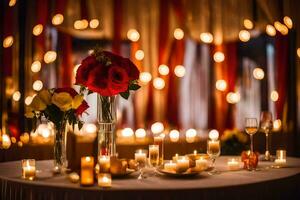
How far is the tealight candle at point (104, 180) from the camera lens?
154cm

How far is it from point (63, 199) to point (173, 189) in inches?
13.1

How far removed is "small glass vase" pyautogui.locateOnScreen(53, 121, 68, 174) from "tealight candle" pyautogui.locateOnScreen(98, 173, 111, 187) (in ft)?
1.00

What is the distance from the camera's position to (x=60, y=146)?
6.11ft

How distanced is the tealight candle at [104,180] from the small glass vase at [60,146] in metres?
0.31

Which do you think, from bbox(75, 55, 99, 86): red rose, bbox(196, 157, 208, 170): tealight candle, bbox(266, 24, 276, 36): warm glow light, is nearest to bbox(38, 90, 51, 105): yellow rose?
bbox(75, 55, 99, 86): red rose

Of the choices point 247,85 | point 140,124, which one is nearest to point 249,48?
point 247,85

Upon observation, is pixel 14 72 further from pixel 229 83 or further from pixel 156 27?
pixel 229 83

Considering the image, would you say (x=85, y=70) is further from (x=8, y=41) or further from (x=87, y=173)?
(x=8, y=41)

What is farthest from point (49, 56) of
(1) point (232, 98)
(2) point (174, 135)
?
(1) point (232, 98)

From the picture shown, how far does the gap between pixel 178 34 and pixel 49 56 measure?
3.73ft

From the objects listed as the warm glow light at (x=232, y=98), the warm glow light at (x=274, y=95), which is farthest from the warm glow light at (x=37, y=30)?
the warm glow light at (x=274, y=95)

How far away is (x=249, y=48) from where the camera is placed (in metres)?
4.56

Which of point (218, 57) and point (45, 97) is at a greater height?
point (218, 57)

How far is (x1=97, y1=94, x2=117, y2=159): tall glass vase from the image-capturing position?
1.83 m
